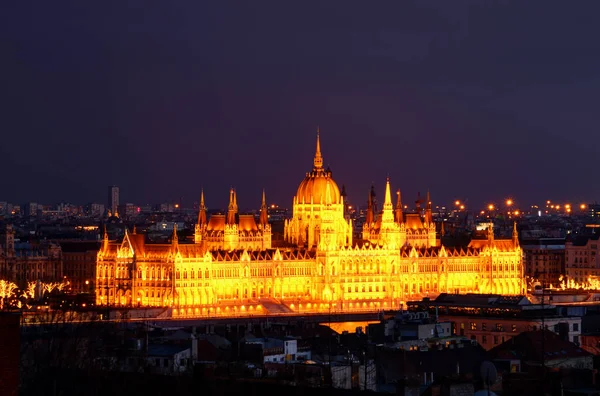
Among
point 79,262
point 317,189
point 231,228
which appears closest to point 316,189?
point 317,189

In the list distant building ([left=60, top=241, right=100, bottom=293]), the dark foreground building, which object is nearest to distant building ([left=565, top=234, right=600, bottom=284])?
distant building ([left=60, top=241, right=100, bottom=293])

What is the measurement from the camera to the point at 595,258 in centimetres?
19438

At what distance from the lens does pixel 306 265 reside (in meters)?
172

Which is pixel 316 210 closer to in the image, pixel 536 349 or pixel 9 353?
pixel 536 349

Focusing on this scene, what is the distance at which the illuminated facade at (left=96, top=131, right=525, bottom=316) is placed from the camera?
536ft

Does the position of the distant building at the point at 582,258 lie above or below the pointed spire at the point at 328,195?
below

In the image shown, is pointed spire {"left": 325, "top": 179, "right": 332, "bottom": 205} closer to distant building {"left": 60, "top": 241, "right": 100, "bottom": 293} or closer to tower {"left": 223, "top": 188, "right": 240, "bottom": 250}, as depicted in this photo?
tower {"left": 223, "top": 188, "right": 240, "bottom": 250}

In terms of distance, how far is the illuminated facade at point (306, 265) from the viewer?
163375mm

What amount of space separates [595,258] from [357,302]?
34.0m

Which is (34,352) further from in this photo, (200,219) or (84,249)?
(84,249)

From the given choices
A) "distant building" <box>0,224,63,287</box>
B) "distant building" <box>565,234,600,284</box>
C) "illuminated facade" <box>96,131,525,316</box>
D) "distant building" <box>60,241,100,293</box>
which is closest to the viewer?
"illuminated facade" <box>96,131,525,316</box>

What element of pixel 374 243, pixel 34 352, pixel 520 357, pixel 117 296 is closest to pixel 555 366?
pixel 520 357

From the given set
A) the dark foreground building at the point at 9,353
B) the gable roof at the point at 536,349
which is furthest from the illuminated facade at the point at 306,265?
the dark foreground building at the point at 9,353

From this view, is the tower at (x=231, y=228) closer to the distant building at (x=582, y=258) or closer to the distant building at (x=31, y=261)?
the distant building at (x=31, y=261)
